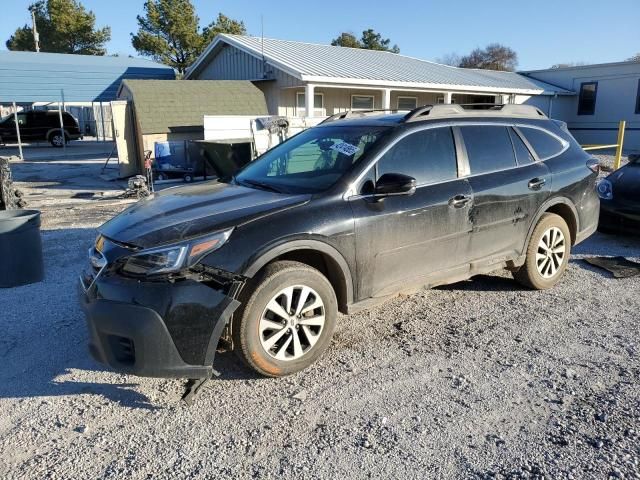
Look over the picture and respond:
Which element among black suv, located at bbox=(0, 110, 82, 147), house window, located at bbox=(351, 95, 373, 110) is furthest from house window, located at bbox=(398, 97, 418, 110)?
black suv, located at bbox=(0, 110, 82, 147)

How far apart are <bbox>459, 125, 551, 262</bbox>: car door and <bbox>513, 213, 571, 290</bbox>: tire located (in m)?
0.20

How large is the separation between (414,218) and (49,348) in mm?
3012

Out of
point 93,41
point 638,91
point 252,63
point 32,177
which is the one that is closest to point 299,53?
point 252,63

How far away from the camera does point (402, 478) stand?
8.45 feet

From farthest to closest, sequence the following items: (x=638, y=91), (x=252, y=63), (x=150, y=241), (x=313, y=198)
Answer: (x=638, y=91)
(x=252, y=63)
(x=313, y=198)
(x=150, y=241)

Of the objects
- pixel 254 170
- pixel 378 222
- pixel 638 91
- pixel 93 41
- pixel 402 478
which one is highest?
pixel 93 41

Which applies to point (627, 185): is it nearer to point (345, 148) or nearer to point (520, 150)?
point (520, 150)

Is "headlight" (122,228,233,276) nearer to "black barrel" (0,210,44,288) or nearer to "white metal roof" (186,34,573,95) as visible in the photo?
"black barrel" (0,210,44,288)

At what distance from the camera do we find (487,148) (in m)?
4.69

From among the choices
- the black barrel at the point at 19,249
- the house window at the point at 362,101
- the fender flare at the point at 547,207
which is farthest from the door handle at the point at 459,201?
the house window at the point at 362,101

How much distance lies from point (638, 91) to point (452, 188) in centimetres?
2532

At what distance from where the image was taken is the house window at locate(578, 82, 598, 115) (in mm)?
26297

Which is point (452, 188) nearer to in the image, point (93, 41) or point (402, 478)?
point (402, 478)

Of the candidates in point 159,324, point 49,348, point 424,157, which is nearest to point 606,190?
point 424,157
